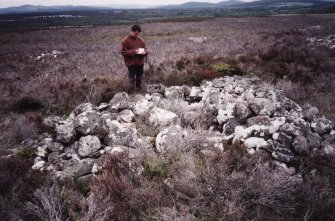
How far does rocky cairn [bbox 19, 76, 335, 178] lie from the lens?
15.9 ft

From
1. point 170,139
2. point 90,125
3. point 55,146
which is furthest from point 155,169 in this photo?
point 55,146

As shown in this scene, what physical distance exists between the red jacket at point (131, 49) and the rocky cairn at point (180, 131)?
1.86m

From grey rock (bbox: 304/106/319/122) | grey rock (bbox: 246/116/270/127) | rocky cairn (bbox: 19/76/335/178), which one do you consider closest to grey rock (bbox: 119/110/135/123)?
rocky cairn (bbox: 19/76/335/178)

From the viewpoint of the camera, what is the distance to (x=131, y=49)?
320 inches

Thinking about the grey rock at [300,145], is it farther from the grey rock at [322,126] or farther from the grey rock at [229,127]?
the grey rock at [229,127]

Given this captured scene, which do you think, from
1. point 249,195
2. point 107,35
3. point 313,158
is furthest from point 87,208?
point 107,35

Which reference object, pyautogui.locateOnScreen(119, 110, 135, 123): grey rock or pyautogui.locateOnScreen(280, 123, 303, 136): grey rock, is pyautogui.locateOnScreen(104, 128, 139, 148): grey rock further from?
pyautogui.locateOnScreen(280, 123, 303, 136): grey rock

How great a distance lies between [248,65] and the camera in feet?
38.8

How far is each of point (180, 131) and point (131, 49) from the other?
146 inches

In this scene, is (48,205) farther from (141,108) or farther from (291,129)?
(291,129)

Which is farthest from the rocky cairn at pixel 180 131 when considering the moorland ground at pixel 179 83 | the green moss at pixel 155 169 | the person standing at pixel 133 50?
the person standing at pixel 133 50

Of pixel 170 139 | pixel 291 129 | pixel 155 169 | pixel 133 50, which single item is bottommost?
pixel 155 169

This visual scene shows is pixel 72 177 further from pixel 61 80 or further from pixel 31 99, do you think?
pixel 61 80

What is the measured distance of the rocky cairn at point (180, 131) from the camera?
485 cm
